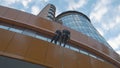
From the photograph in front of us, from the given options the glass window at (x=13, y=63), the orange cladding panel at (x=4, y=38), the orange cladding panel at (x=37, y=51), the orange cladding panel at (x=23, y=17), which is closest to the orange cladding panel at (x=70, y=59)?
the orange cladding panel at (x=37, y=51)

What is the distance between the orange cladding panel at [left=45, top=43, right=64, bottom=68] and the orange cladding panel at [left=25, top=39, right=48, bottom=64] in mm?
248

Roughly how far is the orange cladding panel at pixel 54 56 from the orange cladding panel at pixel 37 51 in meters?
0.25

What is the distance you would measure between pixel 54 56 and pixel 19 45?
78.5 inches

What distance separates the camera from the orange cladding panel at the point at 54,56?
9.88 m

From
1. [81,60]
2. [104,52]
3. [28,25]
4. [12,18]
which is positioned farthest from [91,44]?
[12,18]

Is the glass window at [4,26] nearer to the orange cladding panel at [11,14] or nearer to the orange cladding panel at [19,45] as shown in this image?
the orange cladding panel at [11,14]

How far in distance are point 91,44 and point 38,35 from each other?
4009 millimetres

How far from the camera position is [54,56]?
1027cm

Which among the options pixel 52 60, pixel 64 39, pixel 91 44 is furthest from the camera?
pixel 91 44

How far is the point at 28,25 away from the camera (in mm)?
11789

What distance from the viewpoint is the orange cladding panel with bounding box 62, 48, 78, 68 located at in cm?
1030

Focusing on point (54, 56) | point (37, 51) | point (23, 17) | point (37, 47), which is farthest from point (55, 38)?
point (23, 17)

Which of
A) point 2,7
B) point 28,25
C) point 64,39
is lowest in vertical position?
point 64,39

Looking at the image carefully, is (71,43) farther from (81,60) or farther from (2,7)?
(2,7)
